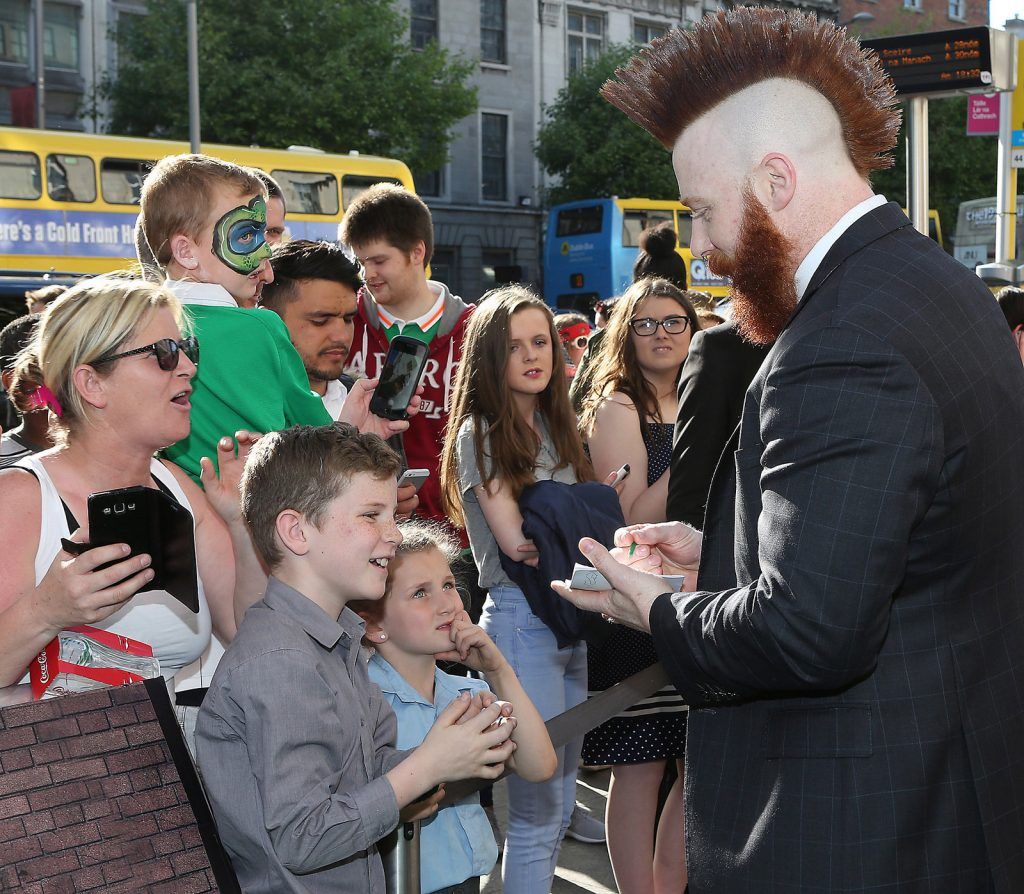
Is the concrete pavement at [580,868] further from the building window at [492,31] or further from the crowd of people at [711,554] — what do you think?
the building window at [492,31]

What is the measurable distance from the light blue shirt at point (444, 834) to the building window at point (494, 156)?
3435 cm

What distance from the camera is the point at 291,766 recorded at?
219 centimetres

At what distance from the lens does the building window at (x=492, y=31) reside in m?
36.8

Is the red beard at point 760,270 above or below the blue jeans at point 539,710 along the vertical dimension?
above

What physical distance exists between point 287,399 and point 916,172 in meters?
5.16

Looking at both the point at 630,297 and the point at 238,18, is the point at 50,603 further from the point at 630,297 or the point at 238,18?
the point at 238,18

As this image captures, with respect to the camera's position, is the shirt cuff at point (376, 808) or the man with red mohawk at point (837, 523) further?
the shirt cuff at point (376, 808)

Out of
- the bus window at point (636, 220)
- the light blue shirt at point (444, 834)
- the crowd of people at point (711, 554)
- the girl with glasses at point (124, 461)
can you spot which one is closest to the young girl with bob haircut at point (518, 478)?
the crowd of people at point (711, 554)

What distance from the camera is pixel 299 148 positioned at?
2316cm

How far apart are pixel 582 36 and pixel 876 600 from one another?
39.5m

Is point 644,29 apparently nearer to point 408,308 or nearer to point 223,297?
point 408,308

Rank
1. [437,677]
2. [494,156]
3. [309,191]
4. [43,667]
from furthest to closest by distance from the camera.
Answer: [494,156], [309,191], [437,677], [43,667]

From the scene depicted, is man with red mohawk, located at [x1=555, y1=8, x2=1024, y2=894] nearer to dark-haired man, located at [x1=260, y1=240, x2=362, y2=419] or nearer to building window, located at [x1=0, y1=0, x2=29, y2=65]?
dark-haired man, located at [x1=260, y1=240, x2=362, y2=419]

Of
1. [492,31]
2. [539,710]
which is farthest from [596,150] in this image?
[539,710]
